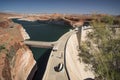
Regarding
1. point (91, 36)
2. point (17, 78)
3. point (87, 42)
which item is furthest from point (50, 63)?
point (91, 36)

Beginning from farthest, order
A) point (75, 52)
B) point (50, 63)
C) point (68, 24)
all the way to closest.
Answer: point (68, 24), point (75, 52), point (50, 63)

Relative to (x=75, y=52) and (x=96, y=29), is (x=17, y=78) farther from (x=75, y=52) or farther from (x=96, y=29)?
(x=96, y=29)

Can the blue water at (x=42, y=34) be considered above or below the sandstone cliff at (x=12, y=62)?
below

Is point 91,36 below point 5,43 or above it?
below

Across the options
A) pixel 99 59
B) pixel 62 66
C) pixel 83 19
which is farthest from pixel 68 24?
pixel 62 66

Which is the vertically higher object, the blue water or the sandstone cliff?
the sandstone cliff

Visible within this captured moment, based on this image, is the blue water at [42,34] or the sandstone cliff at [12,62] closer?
the sandstone cliff at [12,62]

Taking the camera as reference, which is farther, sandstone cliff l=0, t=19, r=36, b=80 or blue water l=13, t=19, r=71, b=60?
blue water l=13, t=19, r=71, b=60

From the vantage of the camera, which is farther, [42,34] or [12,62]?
[42,34]

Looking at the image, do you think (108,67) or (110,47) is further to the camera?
(110,47)

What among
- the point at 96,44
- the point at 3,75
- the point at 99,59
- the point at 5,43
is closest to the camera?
the point at 3,75

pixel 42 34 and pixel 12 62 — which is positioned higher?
pixel 12 62
